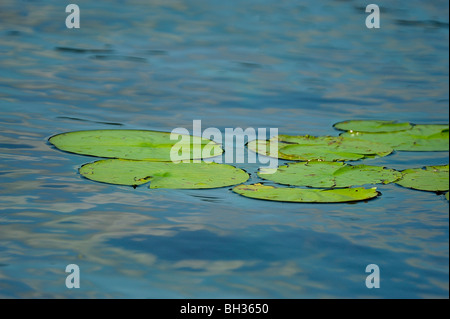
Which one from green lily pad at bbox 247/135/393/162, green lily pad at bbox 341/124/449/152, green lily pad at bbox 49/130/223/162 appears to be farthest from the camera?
green lily pad at bbox 341/124/449/152

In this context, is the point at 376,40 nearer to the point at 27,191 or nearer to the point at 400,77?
the point at 400,77

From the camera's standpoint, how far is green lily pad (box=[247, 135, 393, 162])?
4.18 metres

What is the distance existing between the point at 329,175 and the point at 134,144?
4.49 ft

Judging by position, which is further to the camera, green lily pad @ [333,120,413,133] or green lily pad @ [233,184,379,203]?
green lily pad @ [333,120,413,133]

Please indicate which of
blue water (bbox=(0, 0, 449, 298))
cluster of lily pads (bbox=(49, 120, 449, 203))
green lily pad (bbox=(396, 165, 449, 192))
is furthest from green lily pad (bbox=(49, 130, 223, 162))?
green lily pad (bbox=(396, 165, 449, 192))

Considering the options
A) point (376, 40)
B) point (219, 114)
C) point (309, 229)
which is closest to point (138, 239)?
point (309, 229)

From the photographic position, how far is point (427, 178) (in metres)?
3.76

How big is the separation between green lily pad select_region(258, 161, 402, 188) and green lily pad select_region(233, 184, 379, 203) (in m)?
0.08

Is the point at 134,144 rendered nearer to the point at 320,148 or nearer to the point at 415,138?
the point at 320,148

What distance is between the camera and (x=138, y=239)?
2900 millimetres

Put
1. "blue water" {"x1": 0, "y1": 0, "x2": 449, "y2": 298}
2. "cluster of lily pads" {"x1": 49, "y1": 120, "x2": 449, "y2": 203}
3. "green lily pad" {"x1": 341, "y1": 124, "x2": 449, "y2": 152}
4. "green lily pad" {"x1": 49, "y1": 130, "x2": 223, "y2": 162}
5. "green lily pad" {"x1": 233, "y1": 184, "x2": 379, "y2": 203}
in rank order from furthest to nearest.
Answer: "green lily pad" {"x1": 341, "y1": 124, "x2": 449, "y2": 152} < "green lily pad" {"x1": 49, "y1": 130, "x2": 223, "y2": 162} < "cluster of lily pads" {"x1": 49, "y1": 120, "x2": 449, "y2": 203} < "green lily pad" {"x1": 233, "y1": 184, "x2": 379, "y2": 203} < "blue water" {"x1": 0, "y1": 0, "x2": 449, "y2": 298}

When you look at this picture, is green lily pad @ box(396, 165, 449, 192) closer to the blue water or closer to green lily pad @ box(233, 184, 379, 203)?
the blue water

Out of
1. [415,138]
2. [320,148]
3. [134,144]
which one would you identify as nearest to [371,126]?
[415,138]

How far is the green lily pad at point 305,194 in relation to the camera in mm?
3352
